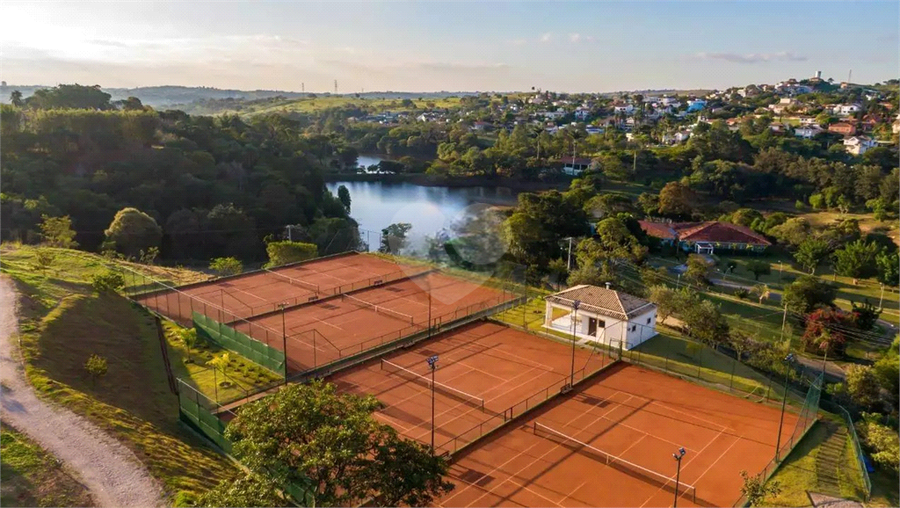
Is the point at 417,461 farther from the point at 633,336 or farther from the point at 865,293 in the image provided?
the point at 865,293

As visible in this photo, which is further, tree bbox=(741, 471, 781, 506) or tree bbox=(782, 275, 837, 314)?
tree bbox=(782, 275, 837, 314)

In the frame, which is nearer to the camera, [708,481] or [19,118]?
[708,481]

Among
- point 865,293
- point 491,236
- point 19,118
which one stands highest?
point 19,118

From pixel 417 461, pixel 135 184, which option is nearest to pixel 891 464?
pixel 417 461

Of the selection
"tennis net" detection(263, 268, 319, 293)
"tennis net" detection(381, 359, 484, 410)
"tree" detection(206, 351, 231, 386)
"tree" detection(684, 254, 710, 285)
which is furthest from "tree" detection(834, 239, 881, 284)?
"tree" detection(206, 351, 231, 386)

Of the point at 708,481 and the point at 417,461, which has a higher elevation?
the point at 417,461

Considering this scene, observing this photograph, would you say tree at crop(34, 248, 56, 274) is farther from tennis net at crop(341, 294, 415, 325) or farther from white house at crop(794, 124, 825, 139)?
white house at crop(794, 124, 825, 139)

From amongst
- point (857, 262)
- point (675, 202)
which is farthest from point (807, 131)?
point (857, 262)
